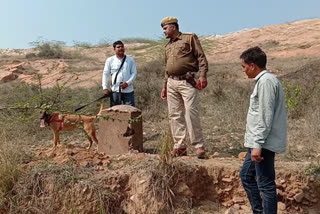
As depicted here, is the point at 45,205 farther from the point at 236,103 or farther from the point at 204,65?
the point at 236,103

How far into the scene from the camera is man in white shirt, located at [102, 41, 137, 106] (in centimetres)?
639

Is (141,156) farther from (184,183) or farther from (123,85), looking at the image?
(123,85)

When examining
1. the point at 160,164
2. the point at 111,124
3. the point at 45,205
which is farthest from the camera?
the point at 111,124

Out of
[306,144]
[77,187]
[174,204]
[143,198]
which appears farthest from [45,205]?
[306,144]

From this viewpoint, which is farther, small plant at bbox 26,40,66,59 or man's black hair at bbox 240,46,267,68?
small plant at bbox 26,40,66,59

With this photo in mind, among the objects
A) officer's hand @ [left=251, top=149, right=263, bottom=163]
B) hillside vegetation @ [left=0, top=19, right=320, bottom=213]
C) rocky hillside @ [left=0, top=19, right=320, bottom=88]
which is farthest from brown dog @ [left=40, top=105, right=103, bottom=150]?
rocky hillside @ [left=0, top=19, right=320, bottom=88]

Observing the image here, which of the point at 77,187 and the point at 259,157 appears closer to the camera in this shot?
the point at 259,157

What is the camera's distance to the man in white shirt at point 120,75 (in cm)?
639

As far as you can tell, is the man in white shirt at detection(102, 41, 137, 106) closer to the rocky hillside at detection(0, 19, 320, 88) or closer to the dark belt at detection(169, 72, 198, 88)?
the dark belt at detection(169, 72, 198, 88)

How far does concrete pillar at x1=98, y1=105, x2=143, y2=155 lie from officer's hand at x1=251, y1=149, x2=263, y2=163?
2493 millimetres

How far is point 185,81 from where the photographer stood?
524 cm

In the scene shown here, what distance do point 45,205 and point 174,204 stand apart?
4.07 feet

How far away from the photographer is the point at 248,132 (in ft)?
12.2

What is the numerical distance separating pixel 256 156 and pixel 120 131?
2.74m
